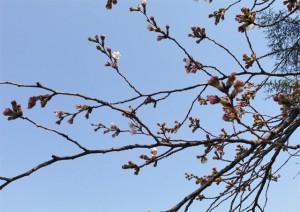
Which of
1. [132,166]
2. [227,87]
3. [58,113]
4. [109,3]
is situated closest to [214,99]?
[227,87]

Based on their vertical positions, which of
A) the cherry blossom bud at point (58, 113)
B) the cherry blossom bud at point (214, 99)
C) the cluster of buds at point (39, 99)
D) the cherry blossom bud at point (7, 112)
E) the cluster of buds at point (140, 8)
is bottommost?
the cherry blossom bud at point (214, 99)

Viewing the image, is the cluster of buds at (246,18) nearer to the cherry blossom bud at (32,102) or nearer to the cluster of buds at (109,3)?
the cluster of buds at (109,3)

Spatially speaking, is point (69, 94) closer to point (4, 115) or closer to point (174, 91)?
point (4, 115)

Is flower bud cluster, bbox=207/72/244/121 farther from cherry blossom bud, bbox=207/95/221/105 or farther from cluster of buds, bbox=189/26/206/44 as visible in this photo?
cluster of buds, bbox=189/26/206/44

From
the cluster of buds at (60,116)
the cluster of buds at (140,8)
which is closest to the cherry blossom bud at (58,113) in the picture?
the cluster of buds at (60,116)

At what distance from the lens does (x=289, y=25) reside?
11523 mm

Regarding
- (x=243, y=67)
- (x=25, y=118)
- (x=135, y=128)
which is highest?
(x=243, y=67)

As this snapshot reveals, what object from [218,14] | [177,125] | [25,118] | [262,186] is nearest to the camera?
[25,118]

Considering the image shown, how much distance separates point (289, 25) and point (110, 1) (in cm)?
1032

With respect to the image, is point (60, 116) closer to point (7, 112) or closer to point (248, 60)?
point (7, 112)

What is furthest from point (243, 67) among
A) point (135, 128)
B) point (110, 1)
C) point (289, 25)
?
point (289, 25)

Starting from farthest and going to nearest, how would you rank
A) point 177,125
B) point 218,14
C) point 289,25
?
point 289,25, point 177,125, point 218,14

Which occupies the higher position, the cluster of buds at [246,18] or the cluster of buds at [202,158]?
the cluster of buds at [246,18]

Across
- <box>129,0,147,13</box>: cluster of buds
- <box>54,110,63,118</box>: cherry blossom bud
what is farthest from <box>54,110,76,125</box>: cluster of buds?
<box>129,0,147,13</box>: cluster of buds
